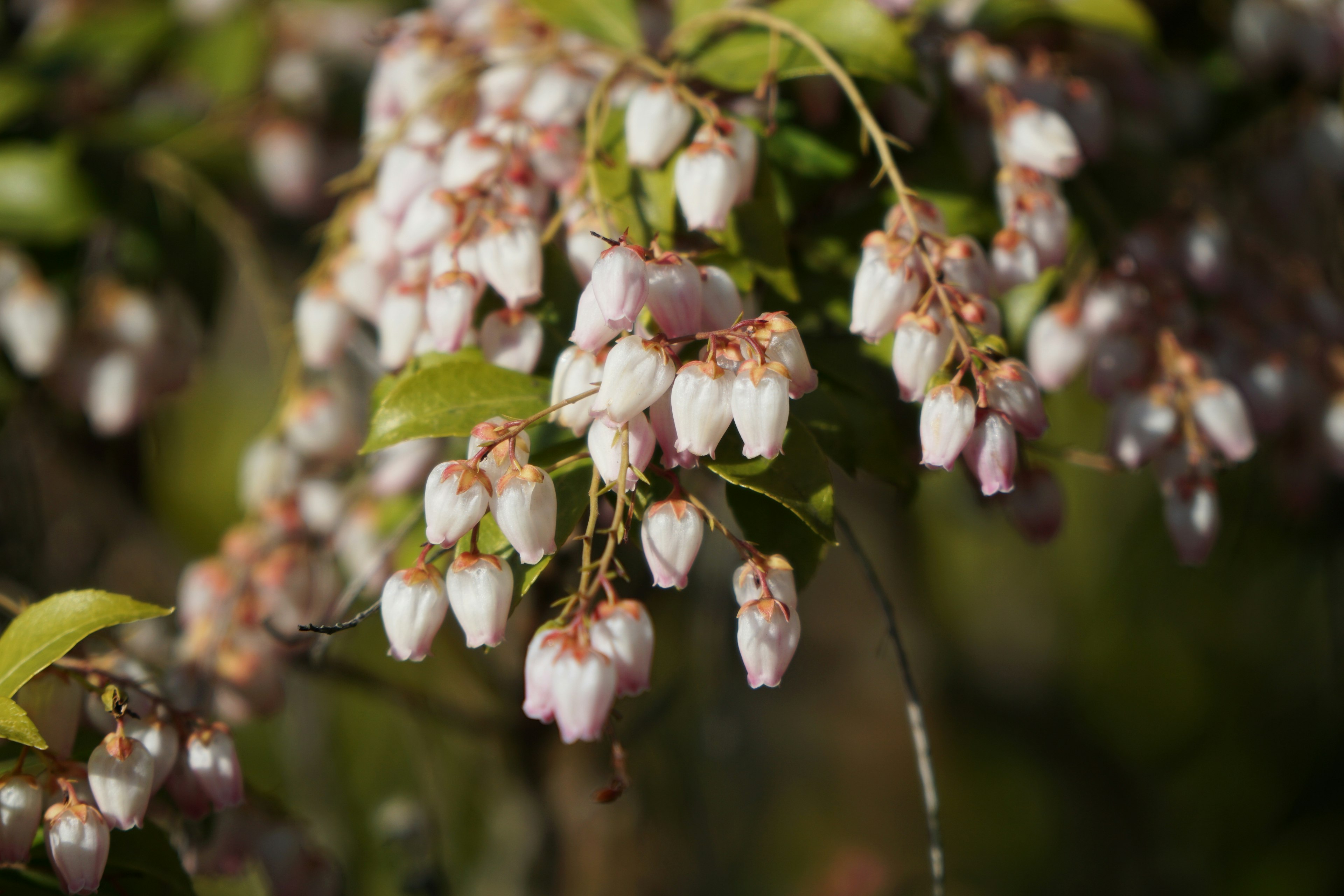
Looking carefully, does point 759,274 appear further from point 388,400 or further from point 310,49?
point 310,49

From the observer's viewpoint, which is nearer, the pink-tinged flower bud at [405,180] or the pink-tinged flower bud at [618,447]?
the pink-tinged flower bud at [618,447]

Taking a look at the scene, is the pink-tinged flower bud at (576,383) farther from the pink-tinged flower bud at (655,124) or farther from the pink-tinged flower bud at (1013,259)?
the pink-tinged flower bud at (1013,259)

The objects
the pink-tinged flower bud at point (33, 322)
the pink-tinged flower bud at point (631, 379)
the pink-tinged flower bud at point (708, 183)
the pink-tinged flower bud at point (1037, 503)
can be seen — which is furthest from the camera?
the pink-tinged flower bud at point (33, 322)

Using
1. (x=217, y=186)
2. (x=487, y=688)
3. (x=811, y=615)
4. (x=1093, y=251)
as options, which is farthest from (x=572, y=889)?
(x=811, y=615)

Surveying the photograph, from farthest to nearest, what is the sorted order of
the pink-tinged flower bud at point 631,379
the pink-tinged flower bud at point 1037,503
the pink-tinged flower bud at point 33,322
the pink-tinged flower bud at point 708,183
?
the pink-tinged flower bud at point 33,322 < the pink-tinged flower bud at point 1037,503 < the pink-tinged flower bud at point 708,183 < the pink-tinged flower bud at point 631,379

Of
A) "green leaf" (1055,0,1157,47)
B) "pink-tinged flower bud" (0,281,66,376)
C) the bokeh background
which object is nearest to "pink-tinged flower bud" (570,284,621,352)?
the bokeh background

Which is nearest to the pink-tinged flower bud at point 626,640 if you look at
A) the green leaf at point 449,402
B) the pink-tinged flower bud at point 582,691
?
the pink-tinged flower bud at point 582,691

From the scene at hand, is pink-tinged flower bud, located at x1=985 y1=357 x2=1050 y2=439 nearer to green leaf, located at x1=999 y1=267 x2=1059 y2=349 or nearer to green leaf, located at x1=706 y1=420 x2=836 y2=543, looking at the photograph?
green leaf, located at x1=706 y1=420 x2=836 y2=543

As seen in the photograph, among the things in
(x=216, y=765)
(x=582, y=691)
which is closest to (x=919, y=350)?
(x=582, y=691)
